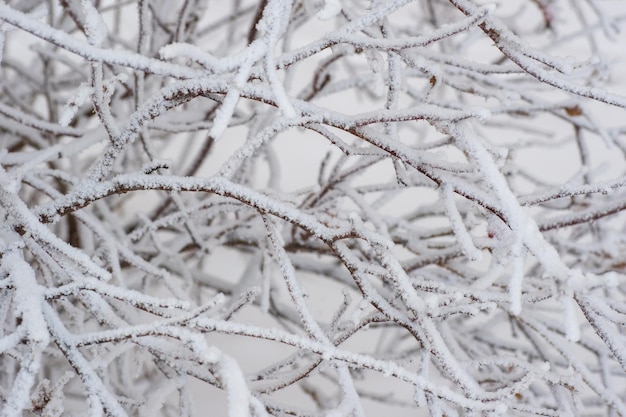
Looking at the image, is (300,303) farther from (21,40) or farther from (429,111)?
(21,40)

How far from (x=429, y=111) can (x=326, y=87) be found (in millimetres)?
525

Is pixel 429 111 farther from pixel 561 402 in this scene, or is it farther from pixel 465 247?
pixel 561 402

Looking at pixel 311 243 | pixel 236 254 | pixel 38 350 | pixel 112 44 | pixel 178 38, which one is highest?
pixel 112 44

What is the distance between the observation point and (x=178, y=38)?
908mm

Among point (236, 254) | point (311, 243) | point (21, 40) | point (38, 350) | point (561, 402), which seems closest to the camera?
point (38, 350)

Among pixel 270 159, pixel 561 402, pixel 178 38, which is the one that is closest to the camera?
pixel 561 402

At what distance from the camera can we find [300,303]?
0.57m

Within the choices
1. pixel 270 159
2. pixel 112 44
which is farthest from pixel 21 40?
pixel 270 159

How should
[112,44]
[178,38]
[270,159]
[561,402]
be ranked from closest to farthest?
[561,402], [178,38], [270,159], [112,44]

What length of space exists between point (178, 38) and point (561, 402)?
705 mm

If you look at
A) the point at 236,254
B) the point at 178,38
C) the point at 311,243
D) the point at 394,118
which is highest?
the point at 236,254

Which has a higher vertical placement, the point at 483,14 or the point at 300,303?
the point at 483,14

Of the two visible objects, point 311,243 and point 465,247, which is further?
point 311,243

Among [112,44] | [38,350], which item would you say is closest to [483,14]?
[38,350]
